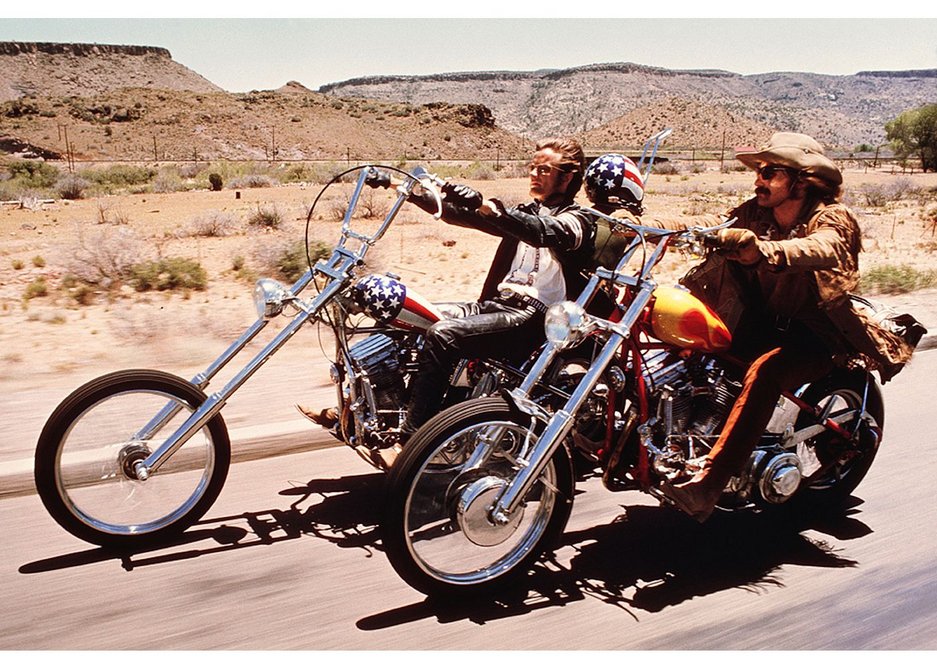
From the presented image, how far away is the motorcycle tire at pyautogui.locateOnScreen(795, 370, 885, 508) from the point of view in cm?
412

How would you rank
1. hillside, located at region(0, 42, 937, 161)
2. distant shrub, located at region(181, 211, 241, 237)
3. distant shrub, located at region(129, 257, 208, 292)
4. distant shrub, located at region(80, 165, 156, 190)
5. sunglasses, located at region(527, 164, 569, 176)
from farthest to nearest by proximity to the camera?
hillside, located at region(0, 42, 937, 161), distant shrub, located at region(80, 165, 156, 190), distant shrub, located at region(181, 211, 241, 237), distant shrub, located at region(129, 257, 208, 292), sunglasses, located at region(527, 164, 569, 176)

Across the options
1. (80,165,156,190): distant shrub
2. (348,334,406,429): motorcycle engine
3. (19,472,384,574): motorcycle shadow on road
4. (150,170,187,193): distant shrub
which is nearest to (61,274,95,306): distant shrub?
(19,472,384,574): motorcycle shadow on road

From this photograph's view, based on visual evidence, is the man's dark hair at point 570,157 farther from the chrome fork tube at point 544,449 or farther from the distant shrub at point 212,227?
the distant shrub at point 212,227

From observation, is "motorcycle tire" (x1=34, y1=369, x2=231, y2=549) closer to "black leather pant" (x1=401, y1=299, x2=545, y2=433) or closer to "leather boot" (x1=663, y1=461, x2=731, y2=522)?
"black leather pant" (x1=401, y1=299, x2=545, y2=433)

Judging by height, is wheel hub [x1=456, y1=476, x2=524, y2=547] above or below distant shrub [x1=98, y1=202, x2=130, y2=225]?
above

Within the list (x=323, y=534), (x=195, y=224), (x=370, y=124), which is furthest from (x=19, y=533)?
(x=370, y=124)

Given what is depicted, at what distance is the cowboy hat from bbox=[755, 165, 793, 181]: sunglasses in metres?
0.02

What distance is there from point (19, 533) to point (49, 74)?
116 m

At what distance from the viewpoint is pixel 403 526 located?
10.2 feet

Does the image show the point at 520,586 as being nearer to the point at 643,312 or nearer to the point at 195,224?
the point at 643,312

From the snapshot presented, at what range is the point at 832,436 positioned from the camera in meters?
4.18

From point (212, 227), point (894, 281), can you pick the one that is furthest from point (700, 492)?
point (212, 227)

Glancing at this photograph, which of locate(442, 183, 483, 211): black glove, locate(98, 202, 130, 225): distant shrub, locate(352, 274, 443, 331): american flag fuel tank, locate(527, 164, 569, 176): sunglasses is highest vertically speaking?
locate(527, 164, 569, 176): sunglasses

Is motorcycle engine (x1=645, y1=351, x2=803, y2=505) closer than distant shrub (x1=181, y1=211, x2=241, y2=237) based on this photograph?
Yes
